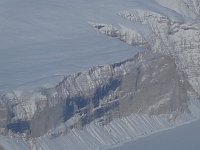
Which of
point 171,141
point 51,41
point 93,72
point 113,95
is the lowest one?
point 171,141

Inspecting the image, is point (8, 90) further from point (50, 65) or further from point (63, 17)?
point (63, 17)

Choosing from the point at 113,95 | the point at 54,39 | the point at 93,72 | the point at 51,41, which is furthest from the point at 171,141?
the point at 54,39

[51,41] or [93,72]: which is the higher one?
[51,41]

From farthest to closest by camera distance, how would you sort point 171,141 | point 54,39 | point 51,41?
point 54,39, point 51,41, point 171,141

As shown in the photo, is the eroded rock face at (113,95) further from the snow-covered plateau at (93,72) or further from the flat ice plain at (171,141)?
the flat ice plain at (171,141)

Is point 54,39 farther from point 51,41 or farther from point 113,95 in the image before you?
point 113,95

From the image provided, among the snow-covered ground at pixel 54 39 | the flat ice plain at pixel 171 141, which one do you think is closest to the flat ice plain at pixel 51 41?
the snow-covered ground at pixel 54 39

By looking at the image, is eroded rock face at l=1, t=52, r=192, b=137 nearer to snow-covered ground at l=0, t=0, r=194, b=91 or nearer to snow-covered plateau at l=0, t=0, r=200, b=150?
snow-covered plateau at l=0, t=0, r=200, b=150
